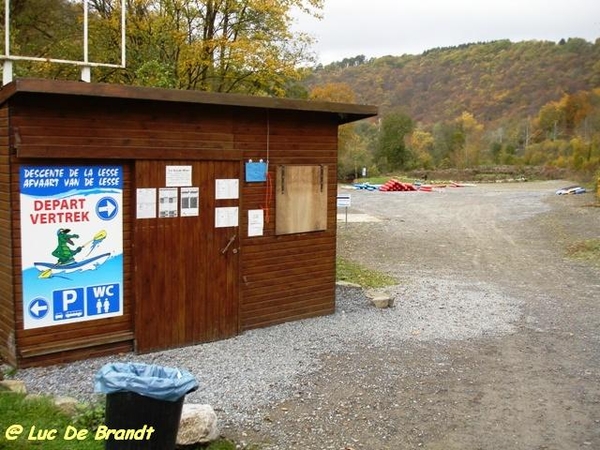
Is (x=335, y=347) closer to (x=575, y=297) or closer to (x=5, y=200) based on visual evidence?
(x=5, y=200)

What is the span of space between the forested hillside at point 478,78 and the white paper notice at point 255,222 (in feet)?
290

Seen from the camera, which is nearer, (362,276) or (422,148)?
(362,276)

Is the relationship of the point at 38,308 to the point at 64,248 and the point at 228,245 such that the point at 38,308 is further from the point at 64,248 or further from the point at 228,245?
the point at 228,245

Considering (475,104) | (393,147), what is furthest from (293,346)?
(475,104)

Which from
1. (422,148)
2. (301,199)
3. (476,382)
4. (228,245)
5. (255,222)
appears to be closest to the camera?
(476,382)

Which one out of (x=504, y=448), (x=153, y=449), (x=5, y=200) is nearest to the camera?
(x=153, y=449)

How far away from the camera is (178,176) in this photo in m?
7.11

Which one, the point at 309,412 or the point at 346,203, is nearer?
the point at 309,412

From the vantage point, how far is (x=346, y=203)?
17.3 meters

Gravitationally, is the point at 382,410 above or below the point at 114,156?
below

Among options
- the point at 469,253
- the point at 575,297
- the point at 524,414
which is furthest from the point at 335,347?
the point at 469,253

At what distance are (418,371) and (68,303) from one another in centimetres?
384

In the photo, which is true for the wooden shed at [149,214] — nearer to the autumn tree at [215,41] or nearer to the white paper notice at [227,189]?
the white paper notice at [227,189]

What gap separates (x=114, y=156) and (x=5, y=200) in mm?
1174
